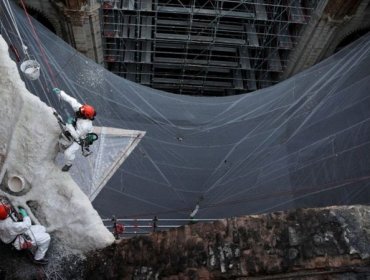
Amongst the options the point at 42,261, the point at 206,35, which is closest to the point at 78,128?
the point at 42,261

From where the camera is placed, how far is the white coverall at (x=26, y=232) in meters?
6.96

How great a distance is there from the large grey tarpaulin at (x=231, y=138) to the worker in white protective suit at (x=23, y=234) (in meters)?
1.70

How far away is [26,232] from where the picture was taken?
704cm

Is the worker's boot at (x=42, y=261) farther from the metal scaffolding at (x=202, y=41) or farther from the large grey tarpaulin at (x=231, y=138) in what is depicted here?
the metal scaffolding at (x=202, y=41)

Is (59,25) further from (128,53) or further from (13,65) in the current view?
(13,65)

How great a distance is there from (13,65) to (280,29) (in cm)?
828

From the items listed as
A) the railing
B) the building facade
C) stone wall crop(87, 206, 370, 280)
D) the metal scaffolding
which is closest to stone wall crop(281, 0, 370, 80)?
the building facade

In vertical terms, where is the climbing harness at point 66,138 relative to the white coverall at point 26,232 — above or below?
above

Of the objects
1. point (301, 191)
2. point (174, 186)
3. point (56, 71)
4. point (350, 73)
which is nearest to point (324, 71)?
point (350, 73)

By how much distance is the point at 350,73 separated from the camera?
10.2 meters

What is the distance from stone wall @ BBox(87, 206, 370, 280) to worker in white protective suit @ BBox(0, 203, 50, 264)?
1.31 meters

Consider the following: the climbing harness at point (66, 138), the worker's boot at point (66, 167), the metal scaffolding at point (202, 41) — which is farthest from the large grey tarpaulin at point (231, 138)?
the metal scaffolding at point (202, 41)

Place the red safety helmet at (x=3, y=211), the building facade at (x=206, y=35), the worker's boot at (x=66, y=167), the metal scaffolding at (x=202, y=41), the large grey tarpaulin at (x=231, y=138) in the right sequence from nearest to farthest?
the red safety helmet at (x=3, y=211), the worker's boot at (x=66, y=167), the large grey tarpaulin at (x=231, y=138), the building facade at (x=206, y=35), the metal scaffolding at (x=202, y=41)

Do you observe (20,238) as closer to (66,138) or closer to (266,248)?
(66,138)
